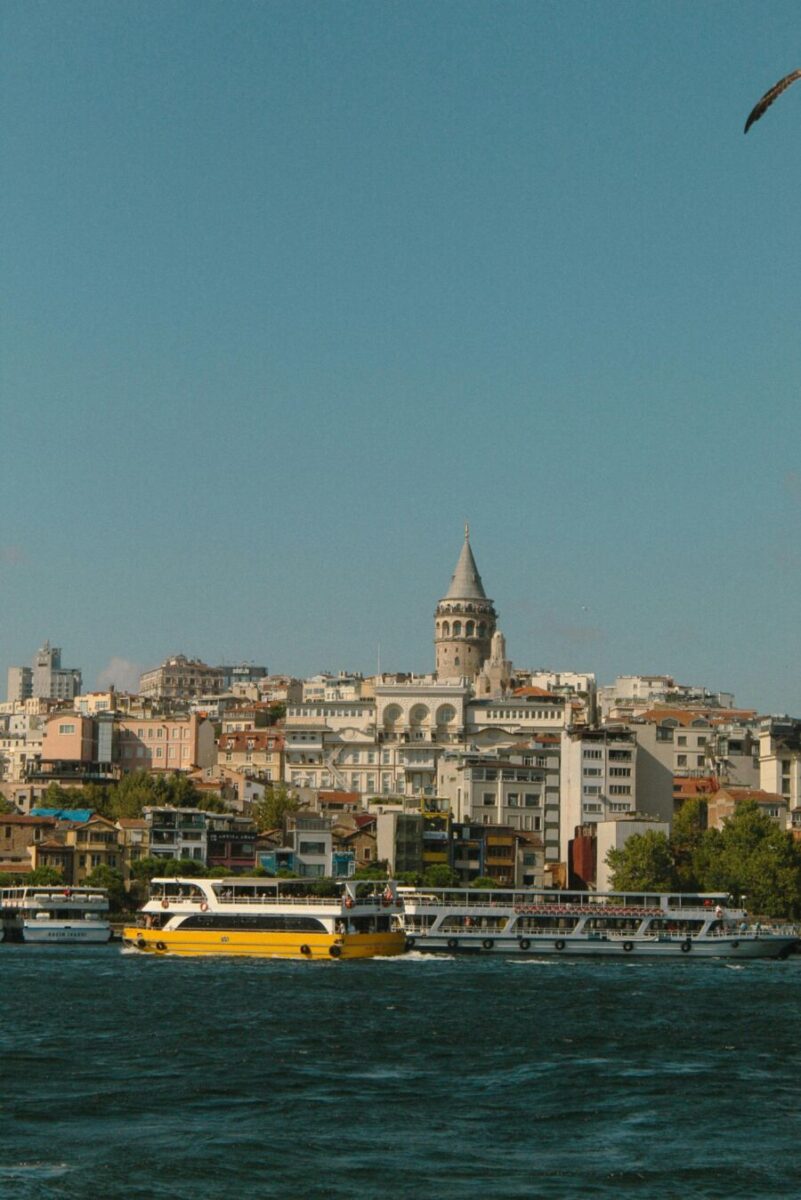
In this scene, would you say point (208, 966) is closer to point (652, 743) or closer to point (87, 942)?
point (87, 942)

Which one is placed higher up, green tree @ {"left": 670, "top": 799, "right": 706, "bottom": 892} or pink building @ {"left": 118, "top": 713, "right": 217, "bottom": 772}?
pink building @ {"left": 118, "top": 713, "right": 217, "bottom": 772}

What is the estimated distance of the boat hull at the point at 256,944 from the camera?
265 feet

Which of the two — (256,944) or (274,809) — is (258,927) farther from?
(274,809)

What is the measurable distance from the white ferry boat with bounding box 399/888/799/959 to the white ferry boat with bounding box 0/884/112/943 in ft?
48.7

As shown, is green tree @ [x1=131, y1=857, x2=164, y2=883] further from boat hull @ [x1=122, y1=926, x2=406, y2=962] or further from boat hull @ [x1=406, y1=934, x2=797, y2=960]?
boat hull @ [x1=122, y1=926, x2=406, y2=962]

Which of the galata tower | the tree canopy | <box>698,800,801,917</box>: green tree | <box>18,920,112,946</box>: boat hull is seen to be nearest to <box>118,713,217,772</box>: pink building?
the galata tower

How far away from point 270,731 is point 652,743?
40491 mm

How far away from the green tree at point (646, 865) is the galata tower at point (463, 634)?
86.0 meters

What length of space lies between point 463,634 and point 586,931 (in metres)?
108

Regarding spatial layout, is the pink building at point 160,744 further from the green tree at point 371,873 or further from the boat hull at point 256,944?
the boat hull at point 256,944

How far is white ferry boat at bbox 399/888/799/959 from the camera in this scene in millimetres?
88125

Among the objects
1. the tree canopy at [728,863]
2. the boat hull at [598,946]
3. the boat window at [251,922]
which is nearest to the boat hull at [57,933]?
the boat window at [251,922]

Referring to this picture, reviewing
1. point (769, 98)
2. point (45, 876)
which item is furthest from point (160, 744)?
point (769, 98)

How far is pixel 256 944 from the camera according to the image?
81.4 metres
